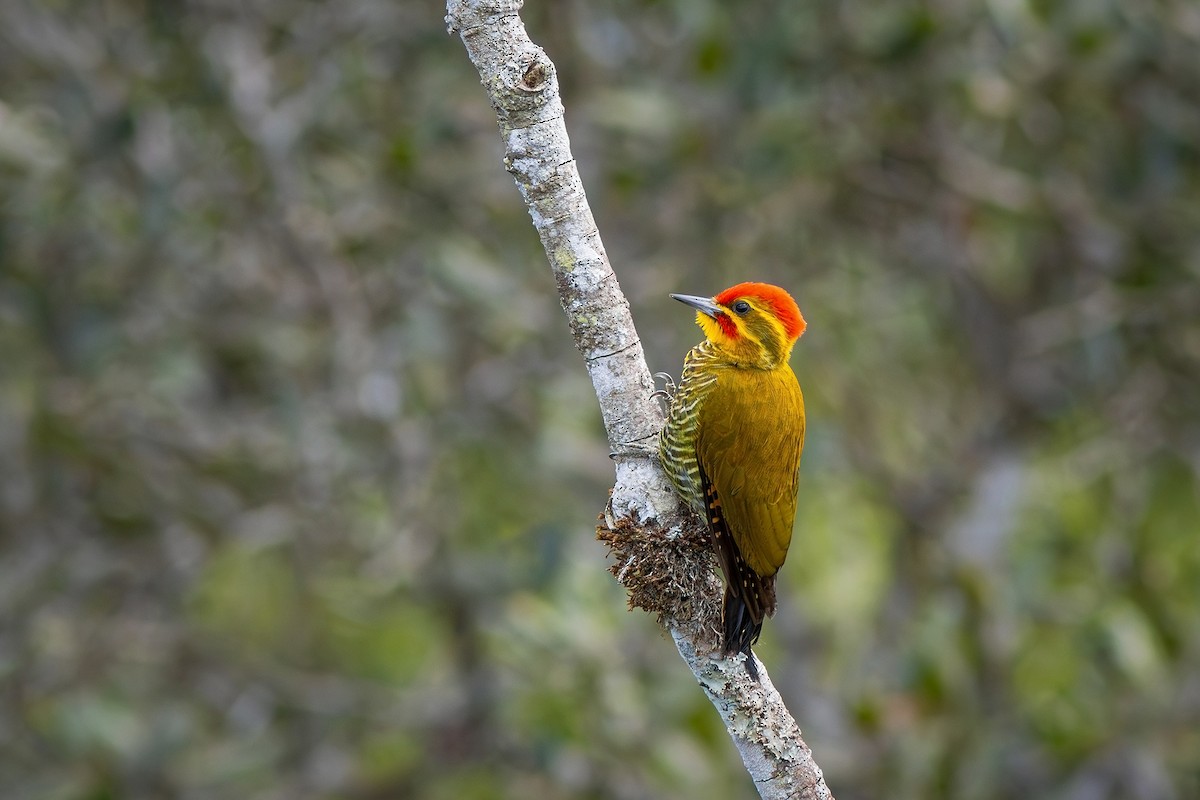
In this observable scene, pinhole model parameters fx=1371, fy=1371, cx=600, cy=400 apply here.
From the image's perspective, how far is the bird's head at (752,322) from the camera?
2.90m

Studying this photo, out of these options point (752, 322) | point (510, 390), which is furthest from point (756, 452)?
point (510, 390)

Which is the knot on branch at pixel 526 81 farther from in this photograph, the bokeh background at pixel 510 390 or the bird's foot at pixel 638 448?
the bokeh background at pixel 510 390

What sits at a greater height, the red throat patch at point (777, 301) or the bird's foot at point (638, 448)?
the red throat patch at point (777, 301)

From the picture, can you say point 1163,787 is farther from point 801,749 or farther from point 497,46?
point 497,46

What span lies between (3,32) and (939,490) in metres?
4.10

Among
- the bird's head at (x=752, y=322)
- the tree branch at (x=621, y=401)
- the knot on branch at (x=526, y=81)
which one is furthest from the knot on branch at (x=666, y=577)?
the knot on branch at (x=526, y=81)

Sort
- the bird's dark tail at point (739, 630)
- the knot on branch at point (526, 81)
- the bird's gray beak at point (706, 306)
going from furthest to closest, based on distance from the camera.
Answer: the bird's gray beak at point (706, 306) < the bird's dark tail at point (739, 630) < the knot on branch at point (526, 81)

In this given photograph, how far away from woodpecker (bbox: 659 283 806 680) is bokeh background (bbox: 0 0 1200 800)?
1.45 meters

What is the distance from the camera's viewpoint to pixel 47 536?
4957 millimetres

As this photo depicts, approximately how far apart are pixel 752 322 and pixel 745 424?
0.73 ft

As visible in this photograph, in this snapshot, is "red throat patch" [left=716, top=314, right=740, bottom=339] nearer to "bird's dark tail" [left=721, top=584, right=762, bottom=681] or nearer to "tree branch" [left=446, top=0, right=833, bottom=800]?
"tree branch" [left=446, top=0, right=833, bottom=800]

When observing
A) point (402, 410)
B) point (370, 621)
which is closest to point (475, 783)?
point (370, 621)

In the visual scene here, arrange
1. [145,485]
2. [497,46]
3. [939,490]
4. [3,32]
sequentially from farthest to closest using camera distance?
[939,490]
[145,485]
[3,32]
[497,46]

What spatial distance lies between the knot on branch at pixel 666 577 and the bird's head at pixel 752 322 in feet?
1.92
